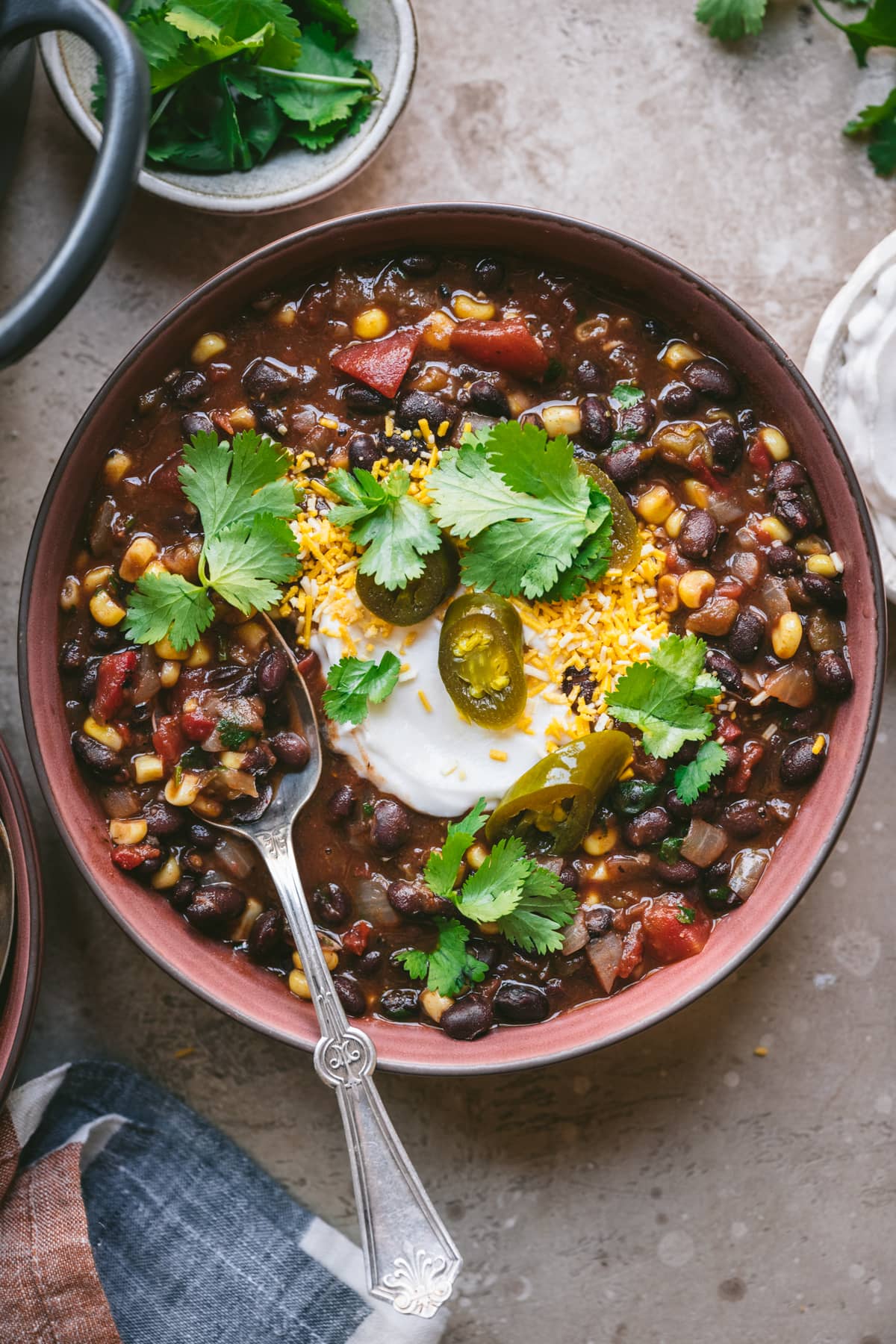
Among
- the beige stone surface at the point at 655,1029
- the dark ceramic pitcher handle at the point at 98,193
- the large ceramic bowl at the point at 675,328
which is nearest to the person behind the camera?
the dark ceramic pitcher handle at the point at 98,193

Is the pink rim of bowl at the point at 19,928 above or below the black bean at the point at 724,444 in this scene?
below

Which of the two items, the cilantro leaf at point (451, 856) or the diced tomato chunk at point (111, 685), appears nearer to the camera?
the cilantro leaf at point (451, 856)

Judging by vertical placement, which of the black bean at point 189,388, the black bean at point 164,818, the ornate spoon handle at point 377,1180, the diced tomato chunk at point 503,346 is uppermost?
the diced tomato chunk at point 503,346

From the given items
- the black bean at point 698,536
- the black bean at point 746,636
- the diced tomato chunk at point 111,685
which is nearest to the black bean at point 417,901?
the diced tomato chunk at point 111,685

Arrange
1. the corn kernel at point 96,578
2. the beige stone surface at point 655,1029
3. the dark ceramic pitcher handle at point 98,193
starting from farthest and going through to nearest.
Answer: the beige stone surface at point 655,1029, the corn kernel at point 96,578, the dark ceramic pitcher handle at point 98,193

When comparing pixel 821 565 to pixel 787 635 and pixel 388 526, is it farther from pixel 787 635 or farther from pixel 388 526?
pixel 388 526

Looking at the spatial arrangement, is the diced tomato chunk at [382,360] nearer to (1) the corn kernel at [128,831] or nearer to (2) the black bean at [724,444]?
(2) the black bean at [724,444]

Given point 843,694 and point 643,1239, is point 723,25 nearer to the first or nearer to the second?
point 843,694
